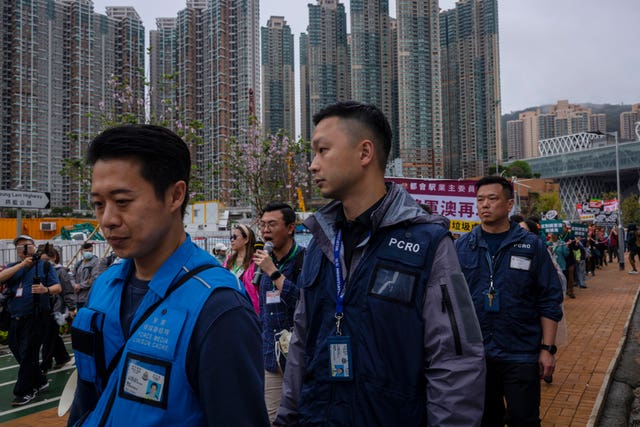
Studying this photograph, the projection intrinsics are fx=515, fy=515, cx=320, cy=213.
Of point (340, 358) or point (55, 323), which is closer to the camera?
point (340, 358)

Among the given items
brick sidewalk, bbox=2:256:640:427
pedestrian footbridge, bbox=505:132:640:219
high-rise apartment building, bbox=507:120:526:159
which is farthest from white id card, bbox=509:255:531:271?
high-rise apartment building, bbox=507:120:526:159

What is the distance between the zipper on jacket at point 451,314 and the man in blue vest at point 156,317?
2.43ft

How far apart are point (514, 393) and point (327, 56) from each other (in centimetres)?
6576

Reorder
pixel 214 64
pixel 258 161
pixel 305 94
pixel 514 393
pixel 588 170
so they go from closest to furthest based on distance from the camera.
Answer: pixel 514 393 < pixel 258 161 < pixel 214 64 < pixel 588 170 < pixel 305 94

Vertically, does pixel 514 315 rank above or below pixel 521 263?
below

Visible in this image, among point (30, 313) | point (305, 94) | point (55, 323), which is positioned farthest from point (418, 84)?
point (30, 313)

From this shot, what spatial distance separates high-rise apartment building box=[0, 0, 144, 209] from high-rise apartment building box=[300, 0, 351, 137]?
83.5 ft

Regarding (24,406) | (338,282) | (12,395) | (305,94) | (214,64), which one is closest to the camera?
(338,282)

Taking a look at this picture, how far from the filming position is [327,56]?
215 feet

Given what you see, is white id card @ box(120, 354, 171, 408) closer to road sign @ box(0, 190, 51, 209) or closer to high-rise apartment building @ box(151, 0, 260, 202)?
road sign @ box(0, 190, 51, 209)

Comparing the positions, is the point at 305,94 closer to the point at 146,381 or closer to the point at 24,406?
the point at 24,406

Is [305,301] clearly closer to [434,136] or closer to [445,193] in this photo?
[445,193]

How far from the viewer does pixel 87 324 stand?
57.7 inches

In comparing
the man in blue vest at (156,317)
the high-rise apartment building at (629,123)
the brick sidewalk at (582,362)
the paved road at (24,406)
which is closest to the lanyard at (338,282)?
the man in blue vest at (156,317)
